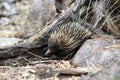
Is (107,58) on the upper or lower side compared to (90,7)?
lower

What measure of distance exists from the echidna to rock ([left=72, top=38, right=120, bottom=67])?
0.10 m

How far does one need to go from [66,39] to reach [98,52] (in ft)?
1.25

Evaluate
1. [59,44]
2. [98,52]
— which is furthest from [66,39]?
[98,52]

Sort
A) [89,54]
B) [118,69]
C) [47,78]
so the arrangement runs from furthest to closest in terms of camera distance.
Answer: [89,54]
[47,78]
[118,69]

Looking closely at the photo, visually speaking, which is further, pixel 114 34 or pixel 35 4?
pixel 35 4

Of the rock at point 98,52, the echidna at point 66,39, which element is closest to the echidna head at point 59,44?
the echidna at point 66,39

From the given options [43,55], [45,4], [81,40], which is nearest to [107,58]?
[81,40]

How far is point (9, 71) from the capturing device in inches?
118

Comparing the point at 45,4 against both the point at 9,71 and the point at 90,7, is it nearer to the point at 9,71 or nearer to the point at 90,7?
the point at 90,7

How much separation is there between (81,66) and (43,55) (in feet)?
1.69

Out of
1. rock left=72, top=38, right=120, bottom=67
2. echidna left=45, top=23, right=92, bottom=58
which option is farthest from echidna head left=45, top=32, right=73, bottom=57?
rock left=72, top=38, right=120, bottom=67

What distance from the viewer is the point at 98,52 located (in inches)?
114

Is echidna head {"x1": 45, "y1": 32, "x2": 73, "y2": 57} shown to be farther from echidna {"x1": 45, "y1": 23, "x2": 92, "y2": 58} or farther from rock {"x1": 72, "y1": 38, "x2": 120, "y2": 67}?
rock {"x1": 72, "y1": 38, "x2": 120, "y2": 67}

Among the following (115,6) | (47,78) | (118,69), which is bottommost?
(47,78)
